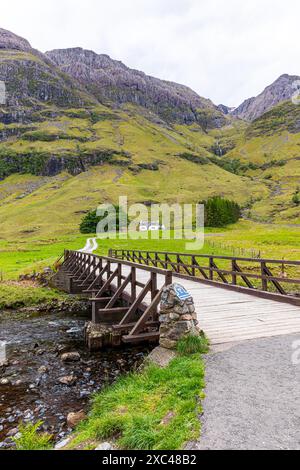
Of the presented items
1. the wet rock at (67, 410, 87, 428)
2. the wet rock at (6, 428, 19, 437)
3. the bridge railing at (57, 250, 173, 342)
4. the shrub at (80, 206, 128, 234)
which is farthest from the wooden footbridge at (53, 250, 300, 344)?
the shrub at (80, 206, 128, 234)

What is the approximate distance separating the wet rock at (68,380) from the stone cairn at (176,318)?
134 inches

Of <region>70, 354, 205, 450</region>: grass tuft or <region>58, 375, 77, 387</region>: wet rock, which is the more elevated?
<region>70, 354, 205, 450</region>: grass tuft

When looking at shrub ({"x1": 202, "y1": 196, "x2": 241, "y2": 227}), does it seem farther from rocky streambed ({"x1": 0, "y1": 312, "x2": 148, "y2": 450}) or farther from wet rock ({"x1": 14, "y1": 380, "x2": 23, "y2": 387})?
wet rock ({"x1": 14, "y1": 380, "x2": 23, "y2": 387})

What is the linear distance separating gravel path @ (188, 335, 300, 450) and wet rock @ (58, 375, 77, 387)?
4.85 meters

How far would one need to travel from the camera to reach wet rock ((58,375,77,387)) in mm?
9695

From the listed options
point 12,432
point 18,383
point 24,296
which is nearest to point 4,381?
point 18,383

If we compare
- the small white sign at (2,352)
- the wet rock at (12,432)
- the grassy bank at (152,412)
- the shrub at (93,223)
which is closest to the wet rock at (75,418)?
the grassy bank at (152,412)

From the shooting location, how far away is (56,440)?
646cm

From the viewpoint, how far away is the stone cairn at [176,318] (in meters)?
8.12

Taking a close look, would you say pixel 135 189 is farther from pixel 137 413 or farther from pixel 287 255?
pixel 137 413

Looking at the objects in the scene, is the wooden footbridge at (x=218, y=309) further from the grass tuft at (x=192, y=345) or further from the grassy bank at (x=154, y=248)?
the grassy bank at (x=154, y=248)

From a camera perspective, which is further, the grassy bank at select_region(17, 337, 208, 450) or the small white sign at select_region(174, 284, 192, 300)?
the small white sign at select_region(174, 284, 192, 300)

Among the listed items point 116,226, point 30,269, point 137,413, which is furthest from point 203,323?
point 116,226

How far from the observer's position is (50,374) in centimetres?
1062
